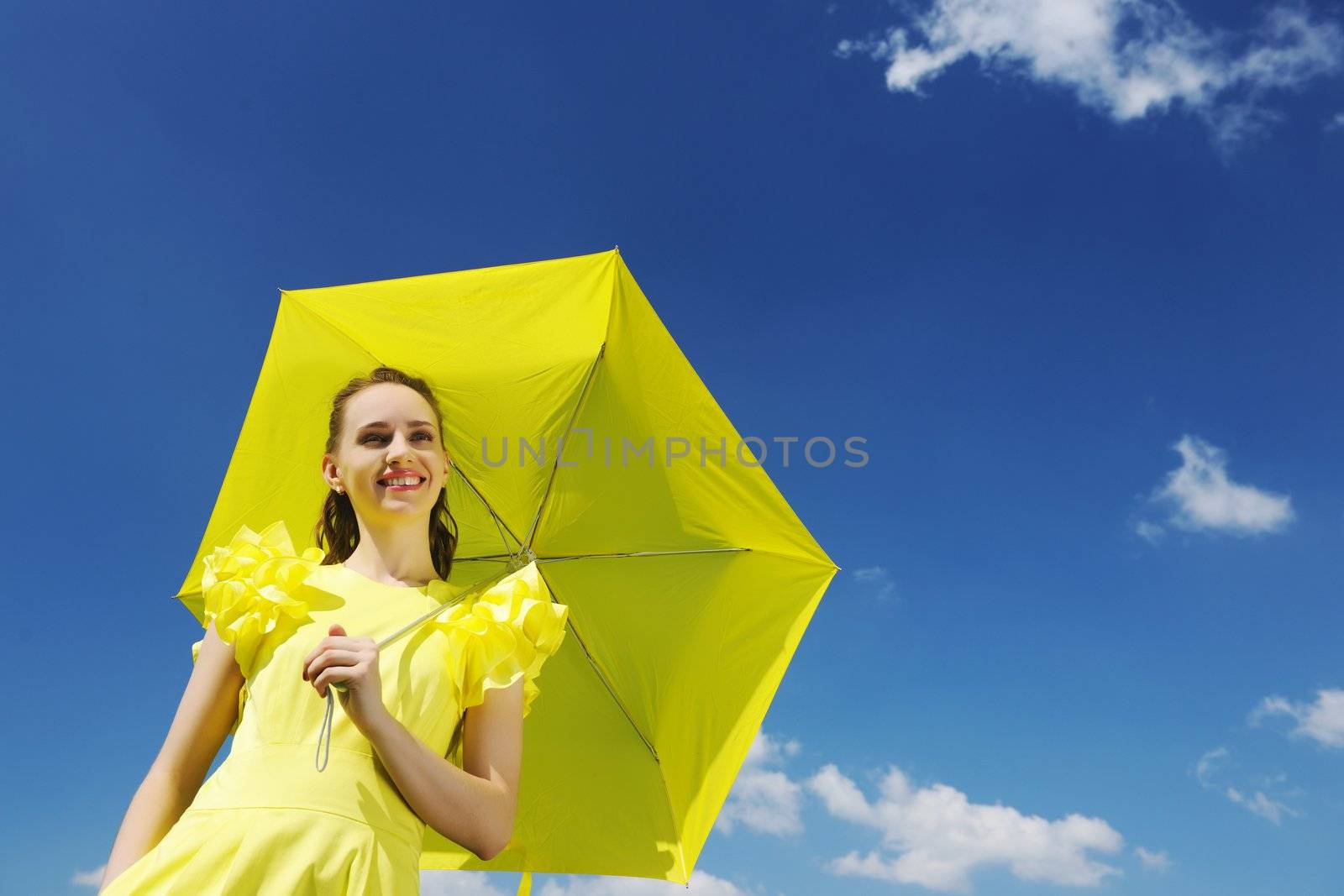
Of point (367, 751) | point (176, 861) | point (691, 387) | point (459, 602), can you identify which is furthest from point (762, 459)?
point (176, 861)

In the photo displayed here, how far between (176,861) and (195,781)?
0.42m

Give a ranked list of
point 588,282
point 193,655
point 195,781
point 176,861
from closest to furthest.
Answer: point 176,861, point 195,781, point 193,655, point 588,282

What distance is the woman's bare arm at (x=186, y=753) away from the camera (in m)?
2.52

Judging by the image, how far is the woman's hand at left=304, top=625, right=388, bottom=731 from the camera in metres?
2.27

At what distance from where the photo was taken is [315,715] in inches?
101

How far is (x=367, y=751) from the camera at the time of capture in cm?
250

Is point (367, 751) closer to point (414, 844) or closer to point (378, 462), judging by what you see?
point (414, 844)

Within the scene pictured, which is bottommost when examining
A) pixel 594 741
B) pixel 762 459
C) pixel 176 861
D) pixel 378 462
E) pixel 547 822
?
pixel 176 861

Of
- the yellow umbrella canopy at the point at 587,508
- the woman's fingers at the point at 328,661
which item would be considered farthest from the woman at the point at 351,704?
the yellow umbrella canopy at the point at 587,508

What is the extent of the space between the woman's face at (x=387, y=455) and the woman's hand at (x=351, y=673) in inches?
29.1

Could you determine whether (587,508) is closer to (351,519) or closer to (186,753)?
(351,519)

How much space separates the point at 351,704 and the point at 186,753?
2.41ft

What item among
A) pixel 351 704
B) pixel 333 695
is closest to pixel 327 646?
pixel 351 704

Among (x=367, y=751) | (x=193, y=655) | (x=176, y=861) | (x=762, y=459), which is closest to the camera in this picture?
(x=176, y=861)
